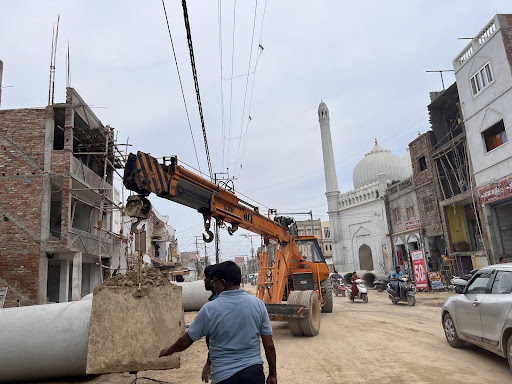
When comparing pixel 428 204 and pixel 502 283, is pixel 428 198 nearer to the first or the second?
pixel 428 204

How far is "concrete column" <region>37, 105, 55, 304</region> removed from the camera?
1560 centimetres

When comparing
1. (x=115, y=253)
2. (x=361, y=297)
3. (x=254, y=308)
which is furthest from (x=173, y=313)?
(x=115, y=253)

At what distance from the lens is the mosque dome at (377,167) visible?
36344 mm

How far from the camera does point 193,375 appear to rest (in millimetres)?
6363

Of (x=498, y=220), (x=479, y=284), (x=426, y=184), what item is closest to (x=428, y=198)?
(x=426, y=184)

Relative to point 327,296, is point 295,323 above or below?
below

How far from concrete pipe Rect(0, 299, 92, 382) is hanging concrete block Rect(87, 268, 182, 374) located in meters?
1.31

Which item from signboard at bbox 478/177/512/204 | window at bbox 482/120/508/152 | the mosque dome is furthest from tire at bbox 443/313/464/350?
the mosque dome

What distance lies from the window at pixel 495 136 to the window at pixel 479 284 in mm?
14077

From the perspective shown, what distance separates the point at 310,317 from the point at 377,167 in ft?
99.8

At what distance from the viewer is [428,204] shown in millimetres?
24750

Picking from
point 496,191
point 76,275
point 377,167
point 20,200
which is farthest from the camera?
point 377,167

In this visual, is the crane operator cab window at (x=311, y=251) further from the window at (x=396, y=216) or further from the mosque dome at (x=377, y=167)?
the mosque dome at (x=377, y=167)

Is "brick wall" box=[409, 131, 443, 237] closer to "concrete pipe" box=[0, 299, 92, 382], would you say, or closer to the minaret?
the minaret
